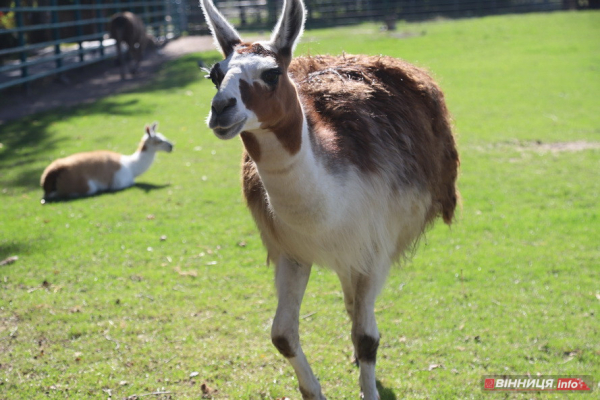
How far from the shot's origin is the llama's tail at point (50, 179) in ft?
25.9

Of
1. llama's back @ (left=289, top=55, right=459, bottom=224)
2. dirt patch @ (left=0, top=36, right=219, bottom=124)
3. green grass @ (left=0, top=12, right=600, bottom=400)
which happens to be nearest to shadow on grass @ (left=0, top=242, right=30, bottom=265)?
green grass @ (left=0, top=12, right=600, bottom=400)

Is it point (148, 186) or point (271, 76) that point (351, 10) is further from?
point (271, 76)

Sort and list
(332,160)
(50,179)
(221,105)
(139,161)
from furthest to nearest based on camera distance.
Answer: (139,161), (50,179), (332,160), (221,105)

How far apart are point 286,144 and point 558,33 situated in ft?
75.2

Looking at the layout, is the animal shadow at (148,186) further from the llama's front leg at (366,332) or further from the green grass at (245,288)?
the llama's front leg at (366,332)

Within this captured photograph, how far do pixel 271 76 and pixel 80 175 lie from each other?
228 inches

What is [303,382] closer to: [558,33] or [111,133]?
[111,133]

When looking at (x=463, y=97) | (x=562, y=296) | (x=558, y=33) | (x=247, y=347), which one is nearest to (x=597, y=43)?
(x=558, y=33)

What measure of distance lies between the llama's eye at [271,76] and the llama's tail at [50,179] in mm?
5766

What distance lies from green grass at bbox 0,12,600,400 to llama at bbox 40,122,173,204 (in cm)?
23

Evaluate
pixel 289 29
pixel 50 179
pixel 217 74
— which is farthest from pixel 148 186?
pixel 217 74

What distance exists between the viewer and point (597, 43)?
2005 centimetres

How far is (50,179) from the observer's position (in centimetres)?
789

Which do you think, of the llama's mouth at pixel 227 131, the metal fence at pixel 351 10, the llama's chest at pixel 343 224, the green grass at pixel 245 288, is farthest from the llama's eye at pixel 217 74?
the metal fence at pixel 351 10
